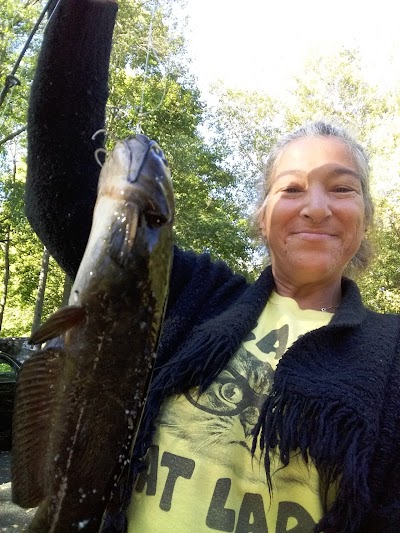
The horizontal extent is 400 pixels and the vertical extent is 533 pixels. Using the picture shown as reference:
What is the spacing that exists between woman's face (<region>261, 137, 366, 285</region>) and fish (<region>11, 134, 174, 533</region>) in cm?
77

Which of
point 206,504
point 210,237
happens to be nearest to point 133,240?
point 206,504

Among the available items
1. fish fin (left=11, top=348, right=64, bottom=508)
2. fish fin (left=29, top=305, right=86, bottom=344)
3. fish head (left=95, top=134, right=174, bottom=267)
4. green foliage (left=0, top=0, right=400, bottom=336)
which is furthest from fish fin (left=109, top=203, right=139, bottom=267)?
green foliage (left=0, top=0, right=400, bottom=336)

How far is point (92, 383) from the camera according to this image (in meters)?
1.50

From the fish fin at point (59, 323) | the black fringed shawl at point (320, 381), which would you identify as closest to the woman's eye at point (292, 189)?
the black fringed shawl at point (320, 381)

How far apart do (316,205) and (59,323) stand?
111 centimetres

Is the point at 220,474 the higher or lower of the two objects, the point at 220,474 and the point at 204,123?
the lower

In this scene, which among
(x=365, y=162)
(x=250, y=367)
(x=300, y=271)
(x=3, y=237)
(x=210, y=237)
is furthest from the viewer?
(x=3, y=237)

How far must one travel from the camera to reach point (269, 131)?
20.5 metres

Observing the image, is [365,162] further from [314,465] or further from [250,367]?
[314,465]

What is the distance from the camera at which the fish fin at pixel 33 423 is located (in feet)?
5.03

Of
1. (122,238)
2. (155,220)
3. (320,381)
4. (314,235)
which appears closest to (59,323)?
(122,238)

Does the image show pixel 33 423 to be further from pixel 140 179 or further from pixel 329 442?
pixel 329 442

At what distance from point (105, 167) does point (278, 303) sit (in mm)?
962

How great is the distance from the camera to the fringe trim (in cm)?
165
